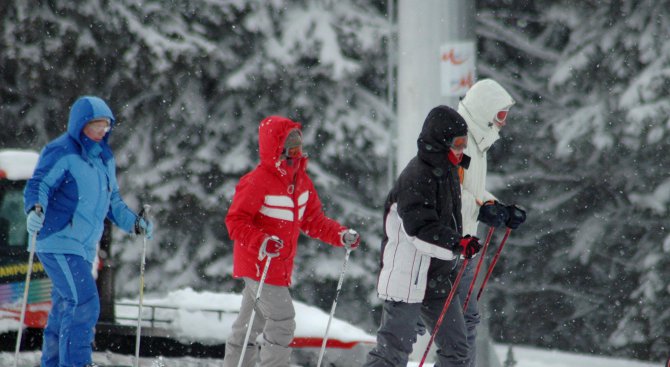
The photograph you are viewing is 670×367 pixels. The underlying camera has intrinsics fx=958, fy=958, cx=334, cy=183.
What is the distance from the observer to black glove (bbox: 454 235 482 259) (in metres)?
4.65

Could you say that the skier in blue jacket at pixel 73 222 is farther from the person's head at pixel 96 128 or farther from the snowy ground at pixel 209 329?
the snowy ground at pixel 209 329

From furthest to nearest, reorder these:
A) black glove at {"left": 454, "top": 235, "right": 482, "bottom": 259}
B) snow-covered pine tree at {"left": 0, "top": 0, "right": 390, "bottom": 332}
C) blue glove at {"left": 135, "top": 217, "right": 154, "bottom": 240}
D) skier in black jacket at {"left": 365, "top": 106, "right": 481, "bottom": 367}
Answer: snow-covered pine tree at {"left": 0, "top": 0, "right": 390, "bottom": 332}, blue glove at {"left": 135, "top": 217, "right": 154, "bottom": 240}, skier in black jacket at {"left": 365, "top": 106, "right": 481, "bottom": 367}, black glove at {"left": 454, "top": 235, "right": 482, "bottom": 259}

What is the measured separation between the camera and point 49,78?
1454 cm

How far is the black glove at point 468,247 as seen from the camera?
4.65 meters

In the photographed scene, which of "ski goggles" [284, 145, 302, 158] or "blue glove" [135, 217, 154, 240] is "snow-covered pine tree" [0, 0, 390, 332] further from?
"ski goggles" [284, 145, 302, 158]

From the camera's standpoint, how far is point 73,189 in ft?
18.2

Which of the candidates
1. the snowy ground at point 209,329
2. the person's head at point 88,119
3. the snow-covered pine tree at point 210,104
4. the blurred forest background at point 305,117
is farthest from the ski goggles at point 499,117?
the snow-covered pine tree at point 210,104

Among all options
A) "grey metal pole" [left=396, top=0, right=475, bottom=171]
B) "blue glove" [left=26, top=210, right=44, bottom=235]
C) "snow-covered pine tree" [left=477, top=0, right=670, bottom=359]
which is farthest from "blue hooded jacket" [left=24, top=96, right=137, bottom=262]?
"snow-covered pine tree" [left=477, top=0, right=670, bottom=359]

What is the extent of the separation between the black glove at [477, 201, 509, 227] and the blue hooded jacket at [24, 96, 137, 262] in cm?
225

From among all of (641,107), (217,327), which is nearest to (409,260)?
(217,327)

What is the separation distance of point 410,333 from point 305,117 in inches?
404

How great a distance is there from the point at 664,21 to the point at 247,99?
6.49 meters

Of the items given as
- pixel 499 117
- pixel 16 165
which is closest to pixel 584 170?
pixel 16 165

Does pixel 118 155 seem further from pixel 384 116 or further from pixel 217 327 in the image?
pixel 217 327
